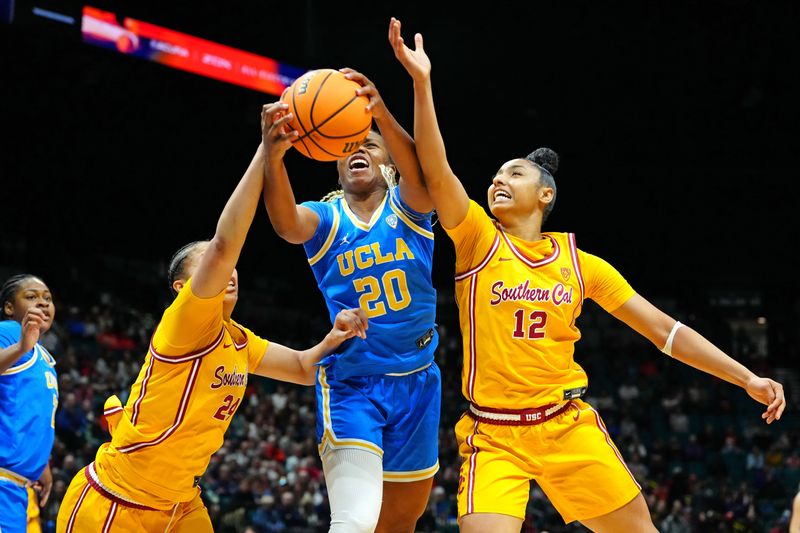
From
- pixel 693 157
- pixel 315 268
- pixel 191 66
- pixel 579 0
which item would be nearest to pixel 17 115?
pixel 191 66

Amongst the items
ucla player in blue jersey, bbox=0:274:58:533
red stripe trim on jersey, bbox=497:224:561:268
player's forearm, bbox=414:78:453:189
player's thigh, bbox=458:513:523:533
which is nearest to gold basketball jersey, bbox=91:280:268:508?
ucla player in blue jersey, bbox=0:274:58:533

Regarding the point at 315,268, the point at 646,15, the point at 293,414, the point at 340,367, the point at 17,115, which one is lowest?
the point at 293,414

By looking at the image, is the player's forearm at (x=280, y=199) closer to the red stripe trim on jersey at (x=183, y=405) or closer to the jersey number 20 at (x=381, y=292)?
the jersey number 20 at (x=381, y=292)

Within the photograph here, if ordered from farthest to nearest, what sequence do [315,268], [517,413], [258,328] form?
[258,328]
[315,268]
[517,413]

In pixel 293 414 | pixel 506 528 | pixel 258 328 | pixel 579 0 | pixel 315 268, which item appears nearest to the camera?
pixel 506 528

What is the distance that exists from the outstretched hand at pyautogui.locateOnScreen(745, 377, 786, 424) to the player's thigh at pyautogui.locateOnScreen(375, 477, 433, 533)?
1536mm

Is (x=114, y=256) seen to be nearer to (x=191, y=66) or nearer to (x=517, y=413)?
(x=191, y=66)

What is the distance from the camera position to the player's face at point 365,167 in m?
4.49

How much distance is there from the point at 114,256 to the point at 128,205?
1.17 metres

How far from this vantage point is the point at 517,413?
4199 mm

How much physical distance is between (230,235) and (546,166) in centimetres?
177

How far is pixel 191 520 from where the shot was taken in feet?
14.4

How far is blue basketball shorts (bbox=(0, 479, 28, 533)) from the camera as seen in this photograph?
5.09 m

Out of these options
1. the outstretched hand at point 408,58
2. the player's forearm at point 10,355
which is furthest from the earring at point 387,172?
the player's forearm at point 10,355
